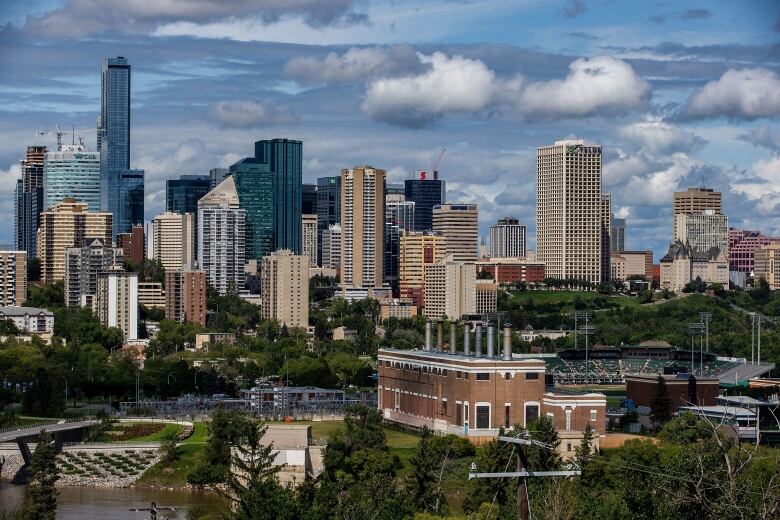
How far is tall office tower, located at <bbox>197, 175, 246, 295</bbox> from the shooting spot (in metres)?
152

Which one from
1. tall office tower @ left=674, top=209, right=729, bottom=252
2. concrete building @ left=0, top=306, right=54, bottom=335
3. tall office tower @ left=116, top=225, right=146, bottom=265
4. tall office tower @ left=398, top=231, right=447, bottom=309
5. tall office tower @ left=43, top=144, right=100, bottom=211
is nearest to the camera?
concrete building @ left=0, top=306, right=54, bottom=335

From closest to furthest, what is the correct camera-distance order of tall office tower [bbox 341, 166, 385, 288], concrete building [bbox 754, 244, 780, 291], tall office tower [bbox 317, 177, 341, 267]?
tall office tower [bbox 341, 166, 385, 288]
concrete building [bbox 754, 244, 780, 291]
tall office tower [bbox 317, 177, 341, 267]

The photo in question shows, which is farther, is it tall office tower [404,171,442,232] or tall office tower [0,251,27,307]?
tall office tower [404,171,442,232]

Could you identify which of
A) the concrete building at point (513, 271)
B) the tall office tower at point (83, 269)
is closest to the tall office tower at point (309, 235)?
the concrete building at point (513, 271)

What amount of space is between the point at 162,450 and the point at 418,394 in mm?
10297

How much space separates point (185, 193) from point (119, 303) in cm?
8636

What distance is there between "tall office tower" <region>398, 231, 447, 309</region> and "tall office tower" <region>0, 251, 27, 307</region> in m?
35.7

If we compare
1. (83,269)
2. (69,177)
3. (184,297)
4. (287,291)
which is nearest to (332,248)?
(69,177)

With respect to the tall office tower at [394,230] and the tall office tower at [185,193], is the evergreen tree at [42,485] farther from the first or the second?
the tall office tower at [185,193]

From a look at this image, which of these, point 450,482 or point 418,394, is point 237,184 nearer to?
point 418,394

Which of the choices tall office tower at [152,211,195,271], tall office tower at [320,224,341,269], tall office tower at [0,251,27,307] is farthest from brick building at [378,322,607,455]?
tall office tower at [320,224,341,269]

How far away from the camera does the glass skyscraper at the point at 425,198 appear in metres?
186

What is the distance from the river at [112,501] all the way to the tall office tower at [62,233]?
83.8 meters

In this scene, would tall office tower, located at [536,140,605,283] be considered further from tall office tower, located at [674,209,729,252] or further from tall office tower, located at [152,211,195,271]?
tall office tower, located at [152,211,195,271]
